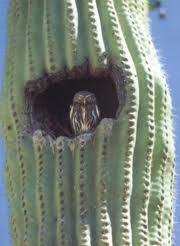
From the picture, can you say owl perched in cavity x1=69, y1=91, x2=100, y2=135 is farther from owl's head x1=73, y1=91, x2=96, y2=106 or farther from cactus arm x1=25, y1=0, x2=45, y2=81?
cactus arm x1=25, y1=0, x2=45, y2=81

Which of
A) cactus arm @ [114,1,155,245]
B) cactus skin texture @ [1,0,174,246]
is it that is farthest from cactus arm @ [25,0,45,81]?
cactus arm @ [114,1,155,245]

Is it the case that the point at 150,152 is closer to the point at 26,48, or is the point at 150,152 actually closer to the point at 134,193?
the point at 134,193

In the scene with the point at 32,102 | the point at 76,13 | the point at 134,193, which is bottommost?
the point at 134,193

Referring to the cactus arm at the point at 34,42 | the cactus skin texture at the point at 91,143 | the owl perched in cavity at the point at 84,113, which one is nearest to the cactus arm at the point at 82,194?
the cactus skin texture at the point at 91,143

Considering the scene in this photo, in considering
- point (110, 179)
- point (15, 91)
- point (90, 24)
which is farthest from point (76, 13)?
point (110, 179)

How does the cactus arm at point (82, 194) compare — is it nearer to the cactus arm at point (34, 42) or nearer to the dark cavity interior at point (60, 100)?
the dark cavity interior at point (60, 100)

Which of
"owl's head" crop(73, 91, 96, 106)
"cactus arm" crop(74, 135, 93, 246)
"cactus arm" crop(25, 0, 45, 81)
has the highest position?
"cactus arm" crop(25, 0, 45, 81)
